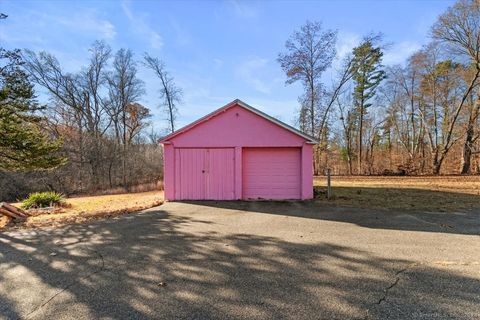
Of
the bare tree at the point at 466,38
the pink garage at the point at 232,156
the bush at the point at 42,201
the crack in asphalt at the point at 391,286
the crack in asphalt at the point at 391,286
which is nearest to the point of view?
the crack in asphalt at the point at 391,286

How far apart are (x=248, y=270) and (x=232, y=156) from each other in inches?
280

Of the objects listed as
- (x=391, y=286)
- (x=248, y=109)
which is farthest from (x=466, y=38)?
(x=391, y=286)

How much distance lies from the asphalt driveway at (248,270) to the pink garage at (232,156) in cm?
365

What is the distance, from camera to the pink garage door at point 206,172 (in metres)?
10.9

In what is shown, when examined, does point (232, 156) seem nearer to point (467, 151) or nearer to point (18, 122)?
→ point (18, 122)

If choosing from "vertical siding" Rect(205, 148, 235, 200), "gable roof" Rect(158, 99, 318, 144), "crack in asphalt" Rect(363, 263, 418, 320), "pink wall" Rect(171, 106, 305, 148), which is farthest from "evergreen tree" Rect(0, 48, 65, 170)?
"crack in asphalt" Rect(363, 263, 418, 320)

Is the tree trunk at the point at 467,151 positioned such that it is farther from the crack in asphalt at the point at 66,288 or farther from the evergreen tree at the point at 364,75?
the crack in asphalt at the point at 66,288

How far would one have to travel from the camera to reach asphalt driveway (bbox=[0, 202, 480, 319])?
295 centimetres

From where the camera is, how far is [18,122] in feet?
32.7

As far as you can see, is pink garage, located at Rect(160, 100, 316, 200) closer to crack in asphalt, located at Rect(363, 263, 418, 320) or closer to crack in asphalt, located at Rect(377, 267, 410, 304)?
crack in asphalt, located at Rect(363, 263, 418, 320)

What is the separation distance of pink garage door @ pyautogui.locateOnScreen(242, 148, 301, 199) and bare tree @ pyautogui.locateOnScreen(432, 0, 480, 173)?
1949cm

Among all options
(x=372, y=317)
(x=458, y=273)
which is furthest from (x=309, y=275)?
(x=458, y=273)

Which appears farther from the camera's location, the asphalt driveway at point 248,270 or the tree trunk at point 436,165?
the tree trunk at point 436,165

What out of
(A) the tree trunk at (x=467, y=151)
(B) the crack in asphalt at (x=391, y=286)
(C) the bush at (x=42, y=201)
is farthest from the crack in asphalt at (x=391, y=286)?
(A) the tree trunk at (x=467, y=151)
